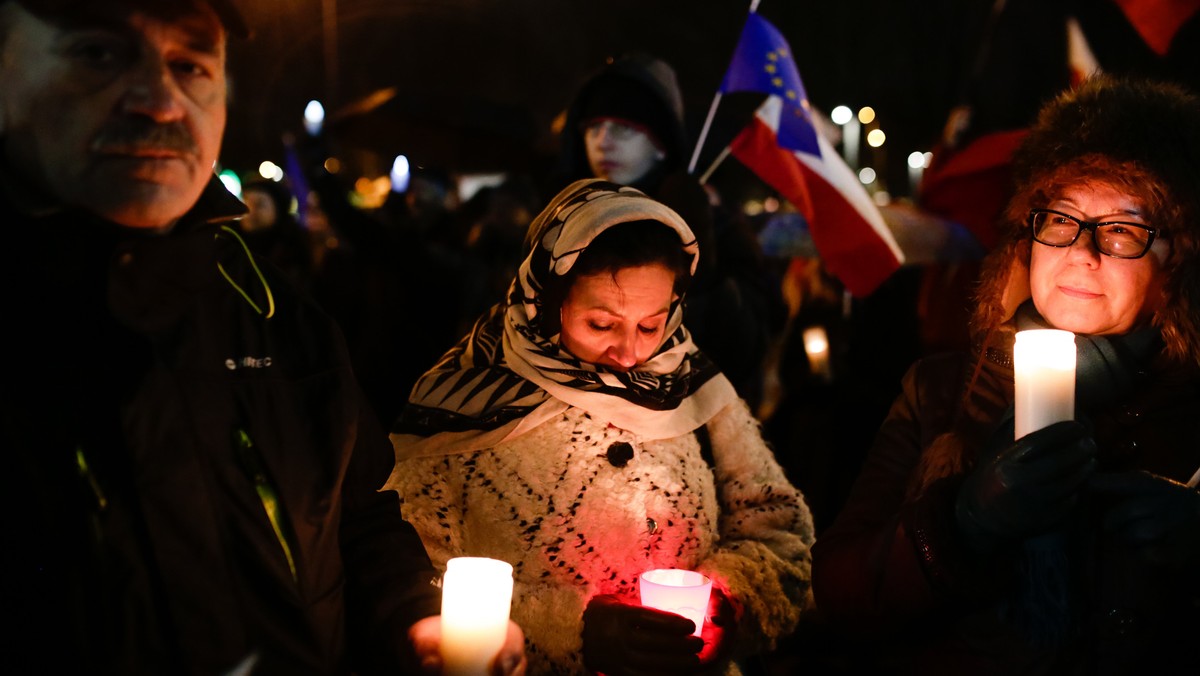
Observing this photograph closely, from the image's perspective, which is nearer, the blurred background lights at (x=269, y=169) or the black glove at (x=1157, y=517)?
the black glove at (x=1157, y=517)

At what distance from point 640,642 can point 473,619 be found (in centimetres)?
77

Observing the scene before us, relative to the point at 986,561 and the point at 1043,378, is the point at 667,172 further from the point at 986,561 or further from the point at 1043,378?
the point at 1043,378

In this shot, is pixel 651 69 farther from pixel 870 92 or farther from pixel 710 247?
pixel 870 92

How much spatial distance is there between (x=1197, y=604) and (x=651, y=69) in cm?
292

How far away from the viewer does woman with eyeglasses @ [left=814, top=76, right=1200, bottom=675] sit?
2.13 meters

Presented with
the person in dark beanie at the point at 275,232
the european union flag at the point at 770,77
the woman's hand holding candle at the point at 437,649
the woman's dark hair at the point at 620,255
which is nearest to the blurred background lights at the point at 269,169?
the person in dark beanie at the point at 275,232

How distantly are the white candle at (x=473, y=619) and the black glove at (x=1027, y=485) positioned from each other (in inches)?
40.7

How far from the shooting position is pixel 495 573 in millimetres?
1837

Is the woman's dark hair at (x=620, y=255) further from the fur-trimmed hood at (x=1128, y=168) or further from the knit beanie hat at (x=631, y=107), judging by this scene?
the knit beanie hat at (x=631, y=107)

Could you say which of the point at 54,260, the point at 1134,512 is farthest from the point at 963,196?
the point at 54,260

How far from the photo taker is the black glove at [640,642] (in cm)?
243

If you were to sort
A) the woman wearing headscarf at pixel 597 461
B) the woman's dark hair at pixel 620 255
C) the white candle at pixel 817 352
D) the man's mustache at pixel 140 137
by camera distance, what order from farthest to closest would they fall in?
the white candle at pixel 817 352, the woman's dark hair at pixel 620 255, the woman wearing headscarf at pixel 597 461, the man's mustache at pixel 140 137

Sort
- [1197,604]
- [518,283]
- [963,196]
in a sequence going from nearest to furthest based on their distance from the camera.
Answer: [1197,604] → [518,283] → [963,196]

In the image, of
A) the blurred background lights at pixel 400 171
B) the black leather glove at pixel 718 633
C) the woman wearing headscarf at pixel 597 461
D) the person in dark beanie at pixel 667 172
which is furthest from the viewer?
the blurred background lights at pixel 400 171
